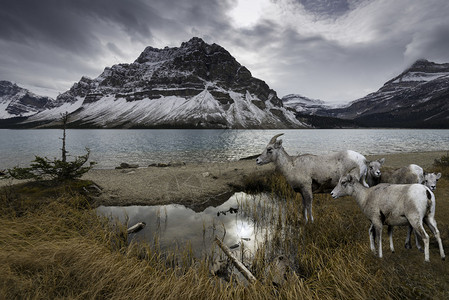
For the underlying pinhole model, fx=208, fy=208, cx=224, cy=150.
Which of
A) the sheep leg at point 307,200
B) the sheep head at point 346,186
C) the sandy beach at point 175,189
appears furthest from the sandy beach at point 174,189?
the sheep head at point 346,186

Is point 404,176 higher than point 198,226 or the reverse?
higher

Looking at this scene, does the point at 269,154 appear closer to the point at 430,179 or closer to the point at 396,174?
the point at 396,174

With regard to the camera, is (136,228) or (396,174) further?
(396,174)

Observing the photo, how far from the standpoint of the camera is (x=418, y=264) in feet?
16.9

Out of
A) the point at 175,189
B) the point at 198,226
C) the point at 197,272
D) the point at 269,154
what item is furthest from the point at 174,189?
the point at 197,272

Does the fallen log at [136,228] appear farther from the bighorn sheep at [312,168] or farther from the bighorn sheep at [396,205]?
the bighorn sheep at [396,205]

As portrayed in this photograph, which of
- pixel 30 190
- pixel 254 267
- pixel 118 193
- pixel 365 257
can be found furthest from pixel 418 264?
pixel 30 190

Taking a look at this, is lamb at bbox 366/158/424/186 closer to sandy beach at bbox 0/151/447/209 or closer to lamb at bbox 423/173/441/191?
lamb at bbox 423/173/441/191

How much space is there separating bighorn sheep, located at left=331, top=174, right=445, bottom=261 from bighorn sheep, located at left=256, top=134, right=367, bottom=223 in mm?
937

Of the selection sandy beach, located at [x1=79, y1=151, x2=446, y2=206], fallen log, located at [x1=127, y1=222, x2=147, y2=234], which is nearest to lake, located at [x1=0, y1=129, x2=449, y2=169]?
sandy beach, located at [x1=79, y1=151, x2=446, y2=206]

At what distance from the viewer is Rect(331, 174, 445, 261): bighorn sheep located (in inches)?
193

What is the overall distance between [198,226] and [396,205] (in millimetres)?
6908

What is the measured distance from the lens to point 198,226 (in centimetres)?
900

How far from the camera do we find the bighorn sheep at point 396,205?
491cm
